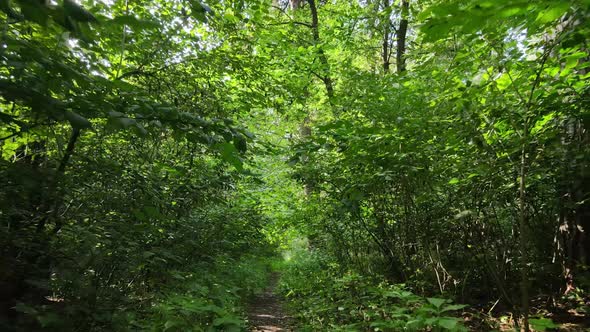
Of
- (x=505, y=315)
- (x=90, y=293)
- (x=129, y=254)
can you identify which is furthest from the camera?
(x=505, y=315)

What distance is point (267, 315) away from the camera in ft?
24.7

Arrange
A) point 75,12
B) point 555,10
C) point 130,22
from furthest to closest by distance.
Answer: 1. point 130,22
2. point 555,10
3. point 75,12

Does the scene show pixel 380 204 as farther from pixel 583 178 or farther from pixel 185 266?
pixel 185 266

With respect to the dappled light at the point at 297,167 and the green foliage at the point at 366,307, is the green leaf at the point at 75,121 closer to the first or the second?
the dappled light at the point at 297,167

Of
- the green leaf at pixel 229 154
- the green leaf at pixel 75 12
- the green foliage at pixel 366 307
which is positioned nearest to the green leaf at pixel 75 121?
the green leaf at pixel 75 12

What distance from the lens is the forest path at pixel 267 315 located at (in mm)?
6316

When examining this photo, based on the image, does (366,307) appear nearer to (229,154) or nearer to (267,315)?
(267,315)

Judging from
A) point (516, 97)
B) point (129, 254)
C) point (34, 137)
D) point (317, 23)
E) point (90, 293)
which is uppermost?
point (317, 23)

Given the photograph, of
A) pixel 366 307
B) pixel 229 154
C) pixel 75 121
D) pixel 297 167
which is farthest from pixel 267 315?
pixel 75 121

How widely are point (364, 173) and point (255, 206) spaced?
4.38m

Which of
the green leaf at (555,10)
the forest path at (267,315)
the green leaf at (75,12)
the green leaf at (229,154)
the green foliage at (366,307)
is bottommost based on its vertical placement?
the forest path at (267,315)

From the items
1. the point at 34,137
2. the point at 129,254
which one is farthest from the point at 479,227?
the point at 34,137

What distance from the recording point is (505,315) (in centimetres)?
422

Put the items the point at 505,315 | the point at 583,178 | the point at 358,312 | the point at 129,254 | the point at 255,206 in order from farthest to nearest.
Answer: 1. the point at 255,206
2. the point at 358,312
3. the point at 505,315
4. the point at 129,254
5. the point at 583,178
